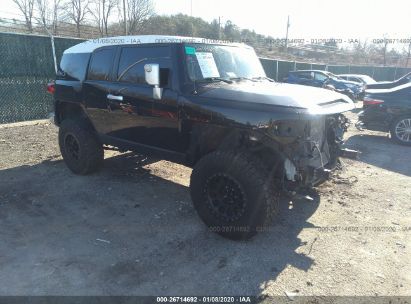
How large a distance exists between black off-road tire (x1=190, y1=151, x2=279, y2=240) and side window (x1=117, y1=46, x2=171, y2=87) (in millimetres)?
1180

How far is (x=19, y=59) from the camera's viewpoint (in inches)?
369

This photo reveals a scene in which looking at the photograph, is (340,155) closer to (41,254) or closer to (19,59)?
(41,254)

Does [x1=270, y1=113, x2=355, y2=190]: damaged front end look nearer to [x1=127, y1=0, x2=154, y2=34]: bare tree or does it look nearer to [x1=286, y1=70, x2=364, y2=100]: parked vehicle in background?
[x1=286, y1=70, x2=364, y2=100]: parked vehicle in background

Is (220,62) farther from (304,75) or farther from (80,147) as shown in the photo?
(304,75)

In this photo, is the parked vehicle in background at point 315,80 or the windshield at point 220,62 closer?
the windshield at point 220,62

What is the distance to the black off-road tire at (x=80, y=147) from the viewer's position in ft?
17.9

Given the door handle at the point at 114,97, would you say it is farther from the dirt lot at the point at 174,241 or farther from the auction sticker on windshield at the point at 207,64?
the dirt lot at the point at 174,241

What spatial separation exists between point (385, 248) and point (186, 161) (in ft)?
7.89

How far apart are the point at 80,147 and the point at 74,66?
50.0 inches

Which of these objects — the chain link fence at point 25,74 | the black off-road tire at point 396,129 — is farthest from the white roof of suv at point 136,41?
the black off-road tire at point 396,129

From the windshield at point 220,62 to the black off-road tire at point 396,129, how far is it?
5139 millimetres

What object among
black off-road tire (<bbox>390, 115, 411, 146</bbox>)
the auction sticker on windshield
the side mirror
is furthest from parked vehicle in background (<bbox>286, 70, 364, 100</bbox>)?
the side mirror

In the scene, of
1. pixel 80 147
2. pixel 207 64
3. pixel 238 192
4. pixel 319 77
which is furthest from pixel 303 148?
pixel 319 77

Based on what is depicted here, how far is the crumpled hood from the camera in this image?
3.51 meters
